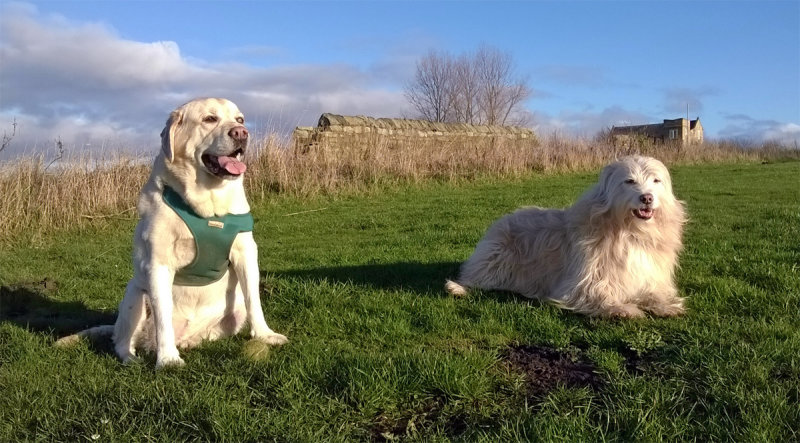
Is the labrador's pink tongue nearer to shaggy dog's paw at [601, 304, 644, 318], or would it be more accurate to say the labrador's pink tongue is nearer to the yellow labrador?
the yellow labrador

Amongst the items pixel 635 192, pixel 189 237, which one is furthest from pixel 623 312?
pixel 189 237

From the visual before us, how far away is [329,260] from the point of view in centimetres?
760

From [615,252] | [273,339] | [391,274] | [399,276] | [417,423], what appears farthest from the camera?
[391,274]

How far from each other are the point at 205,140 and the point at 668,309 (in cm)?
359

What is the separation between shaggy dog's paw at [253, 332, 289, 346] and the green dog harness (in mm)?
557

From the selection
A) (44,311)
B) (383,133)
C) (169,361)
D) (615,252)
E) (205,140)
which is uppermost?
(383,133)

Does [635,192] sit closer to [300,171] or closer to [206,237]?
[206,237]

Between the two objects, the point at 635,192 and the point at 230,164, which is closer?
the point at 230,164

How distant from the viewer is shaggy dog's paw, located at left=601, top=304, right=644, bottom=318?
450cm

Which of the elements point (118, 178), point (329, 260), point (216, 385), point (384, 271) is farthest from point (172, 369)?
point (118, 178)

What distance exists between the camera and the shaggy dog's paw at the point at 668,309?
4.51 m

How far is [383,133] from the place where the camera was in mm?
18250

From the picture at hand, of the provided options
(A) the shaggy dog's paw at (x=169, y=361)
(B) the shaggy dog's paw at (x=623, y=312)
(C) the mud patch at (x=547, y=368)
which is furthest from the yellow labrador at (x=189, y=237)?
(B) the shaggy dog's paw at (x=623, y=312)

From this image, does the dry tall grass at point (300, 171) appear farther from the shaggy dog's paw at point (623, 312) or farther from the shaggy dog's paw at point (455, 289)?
the shaggy dog's paw at point (623, 312)
